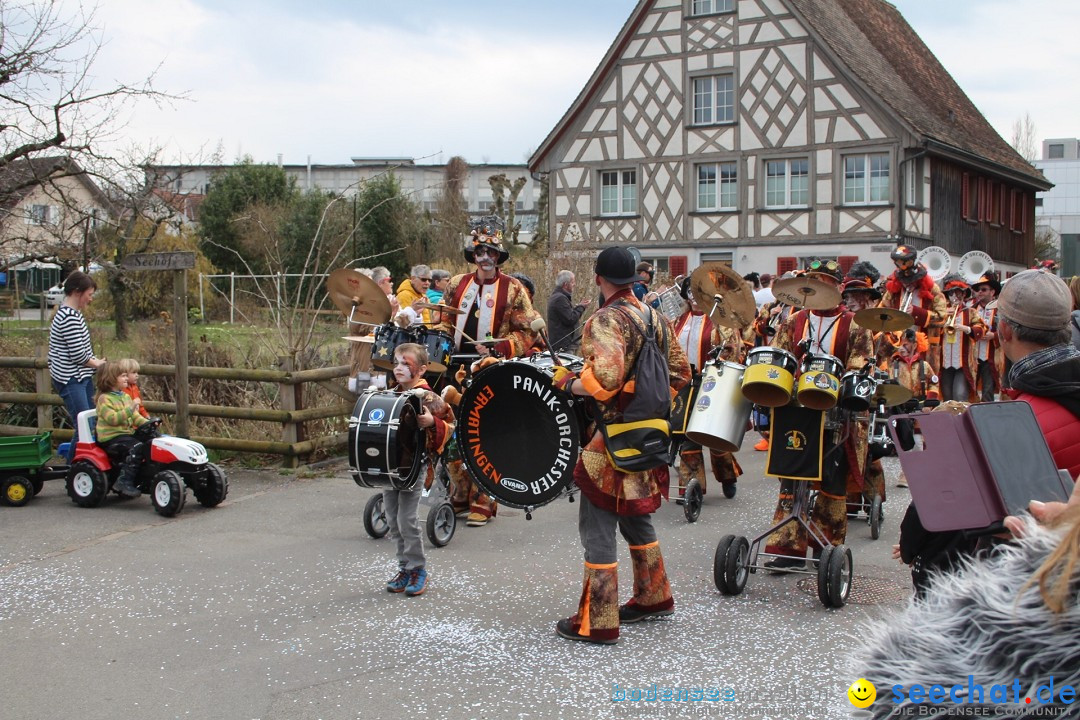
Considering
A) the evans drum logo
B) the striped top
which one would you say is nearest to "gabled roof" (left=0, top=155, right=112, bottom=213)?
the striped top

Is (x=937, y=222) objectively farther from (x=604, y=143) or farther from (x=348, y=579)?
(x=348, y=579)

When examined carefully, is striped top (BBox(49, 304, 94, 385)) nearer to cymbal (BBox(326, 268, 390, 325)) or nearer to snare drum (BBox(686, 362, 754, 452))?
cymbal (BBox(326, 268, 390, 325))

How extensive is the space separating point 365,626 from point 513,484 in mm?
1177

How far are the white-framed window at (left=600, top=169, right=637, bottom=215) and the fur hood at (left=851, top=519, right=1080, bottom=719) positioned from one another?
28486mm

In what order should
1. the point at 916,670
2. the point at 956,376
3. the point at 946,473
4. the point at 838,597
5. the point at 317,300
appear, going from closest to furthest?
the point at 916,670
the point at 946,473
the point at 838,597
the point at 956,376
the point at 317,300

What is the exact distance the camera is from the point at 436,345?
8.06 meters

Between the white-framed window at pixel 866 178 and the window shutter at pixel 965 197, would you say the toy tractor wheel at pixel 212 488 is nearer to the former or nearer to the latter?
the white-framed window at pixel 866 178

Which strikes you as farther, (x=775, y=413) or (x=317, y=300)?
(x=317, y=300)

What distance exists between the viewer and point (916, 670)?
214 cm

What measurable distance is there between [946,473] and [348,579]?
4426 mm

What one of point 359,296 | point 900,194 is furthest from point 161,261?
point 900,194

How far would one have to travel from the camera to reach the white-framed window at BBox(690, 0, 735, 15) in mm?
28250

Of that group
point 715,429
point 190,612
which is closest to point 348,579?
A: point 190,612

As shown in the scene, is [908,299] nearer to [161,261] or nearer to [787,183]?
[161,261]
